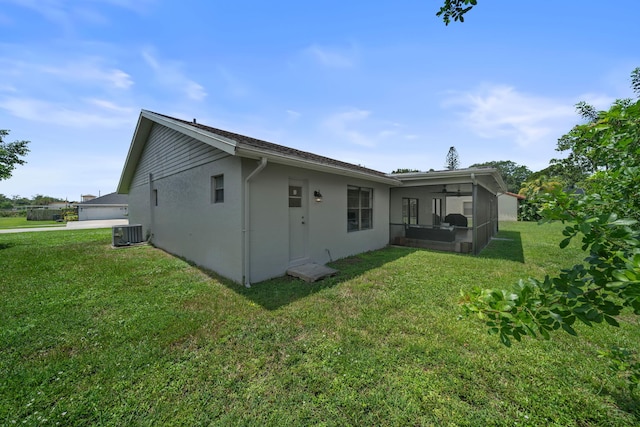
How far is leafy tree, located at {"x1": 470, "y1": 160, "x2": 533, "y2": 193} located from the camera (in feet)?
162

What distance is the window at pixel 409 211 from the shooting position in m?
11.4

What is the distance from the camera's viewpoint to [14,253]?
8.53m

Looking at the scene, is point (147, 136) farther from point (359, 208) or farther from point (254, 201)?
point (359, 208)

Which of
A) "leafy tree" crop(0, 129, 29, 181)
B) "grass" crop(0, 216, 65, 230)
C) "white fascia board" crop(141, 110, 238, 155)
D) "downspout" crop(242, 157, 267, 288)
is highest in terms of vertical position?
"leafy tree" crop(0, 129, 29, 181)

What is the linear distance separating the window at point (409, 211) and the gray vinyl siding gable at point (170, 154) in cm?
835

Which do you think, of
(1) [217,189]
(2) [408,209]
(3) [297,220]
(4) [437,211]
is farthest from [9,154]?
(4) [437,211]

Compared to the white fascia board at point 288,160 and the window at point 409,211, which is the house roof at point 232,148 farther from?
the window at point 409,211

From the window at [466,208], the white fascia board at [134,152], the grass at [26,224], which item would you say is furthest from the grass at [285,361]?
the grass at [26,224]

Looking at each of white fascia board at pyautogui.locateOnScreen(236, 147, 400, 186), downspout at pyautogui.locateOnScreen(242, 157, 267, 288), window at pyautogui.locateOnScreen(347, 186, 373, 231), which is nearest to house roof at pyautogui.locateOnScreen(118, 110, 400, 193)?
white fascia board at pyautogui.locateOnScreen(236, 147, 400, 186)

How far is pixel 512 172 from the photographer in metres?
56.6

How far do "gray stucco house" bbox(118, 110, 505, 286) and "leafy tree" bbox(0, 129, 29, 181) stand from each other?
494 centimetres

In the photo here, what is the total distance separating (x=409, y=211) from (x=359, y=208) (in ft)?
14.7

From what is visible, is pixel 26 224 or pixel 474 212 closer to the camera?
pixel 474 212

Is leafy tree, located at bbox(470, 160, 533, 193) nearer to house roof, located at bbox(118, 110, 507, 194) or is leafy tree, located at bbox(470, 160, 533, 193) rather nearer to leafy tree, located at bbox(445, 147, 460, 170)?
leafy tree, located at bbox(445, 147, 460, 170)
